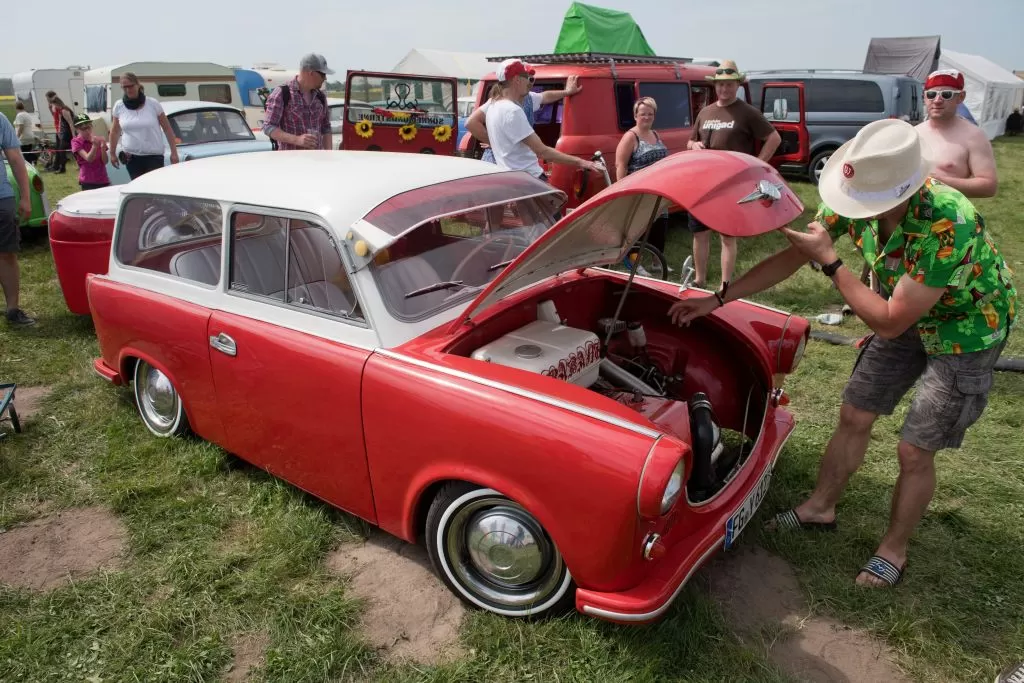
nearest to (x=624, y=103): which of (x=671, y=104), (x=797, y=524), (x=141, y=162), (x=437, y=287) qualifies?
(x=671, y=104)

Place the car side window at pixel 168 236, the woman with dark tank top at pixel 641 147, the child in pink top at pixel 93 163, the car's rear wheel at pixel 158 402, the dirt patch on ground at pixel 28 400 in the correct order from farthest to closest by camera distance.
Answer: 1. the child in pink top at pixel 93 163
2. the woman with dark tank top at pixel 641 147
3. the dirt patch on ground at pixel 28 400
4. the car's rear wheel at pixel 158 402
5. the car side window at pixel 168 236

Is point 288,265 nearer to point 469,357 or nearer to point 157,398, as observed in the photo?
point 469,357

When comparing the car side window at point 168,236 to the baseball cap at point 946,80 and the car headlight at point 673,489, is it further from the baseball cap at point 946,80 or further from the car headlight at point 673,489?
the baseball cap at point 946,80

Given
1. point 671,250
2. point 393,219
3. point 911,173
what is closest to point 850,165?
point 911,173

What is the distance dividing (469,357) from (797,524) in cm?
162

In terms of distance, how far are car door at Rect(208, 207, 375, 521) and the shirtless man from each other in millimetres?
3769

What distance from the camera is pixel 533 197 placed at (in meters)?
3.35

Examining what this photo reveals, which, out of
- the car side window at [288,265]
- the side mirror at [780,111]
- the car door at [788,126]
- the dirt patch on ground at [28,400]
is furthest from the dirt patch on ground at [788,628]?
the side mirror at [780,111]

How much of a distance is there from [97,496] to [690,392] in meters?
2.87

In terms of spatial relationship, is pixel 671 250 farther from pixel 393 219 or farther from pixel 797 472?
pixel 393 219

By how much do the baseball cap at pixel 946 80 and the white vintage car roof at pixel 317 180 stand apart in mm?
2897

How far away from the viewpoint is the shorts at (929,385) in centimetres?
244

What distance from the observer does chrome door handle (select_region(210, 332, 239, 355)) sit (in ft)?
9.64

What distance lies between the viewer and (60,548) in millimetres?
3020
